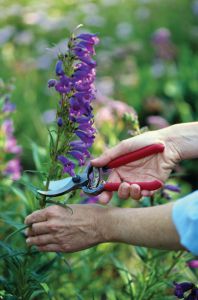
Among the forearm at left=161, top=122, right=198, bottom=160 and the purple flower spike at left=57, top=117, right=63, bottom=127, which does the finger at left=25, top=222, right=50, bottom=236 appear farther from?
the forearm at left=161, top=122, right=198, bottom=160

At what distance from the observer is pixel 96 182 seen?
2510 mm

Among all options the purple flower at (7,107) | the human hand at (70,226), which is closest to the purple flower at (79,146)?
the human hand at (70,226)

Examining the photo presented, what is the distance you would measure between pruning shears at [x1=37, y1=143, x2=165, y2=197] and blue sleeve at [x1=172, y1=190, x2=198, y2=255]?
384 millimetres

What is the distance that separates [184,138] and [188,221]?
70 centimetres

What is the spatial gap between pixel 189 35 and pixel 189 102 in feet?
9.01

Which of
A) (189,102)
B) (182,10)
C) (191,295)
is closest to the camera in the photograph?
(191,295)

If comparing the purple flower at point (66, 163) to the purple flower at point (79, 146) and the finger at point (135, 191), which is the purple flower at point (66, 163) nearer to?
the purple flower at point (79, 146)

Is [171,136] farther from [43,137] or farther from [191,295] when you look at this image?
[43,137]

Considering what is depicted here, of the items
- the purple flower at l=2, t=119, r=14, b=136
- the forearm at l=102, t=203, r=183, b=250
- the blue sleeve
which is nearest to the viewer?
the blue sleeve

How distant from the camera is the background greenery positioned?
127 inches

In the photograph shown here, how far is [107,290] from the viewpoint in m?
3.52

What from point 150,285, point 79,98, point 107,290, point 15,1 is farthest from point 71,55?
point 15,1

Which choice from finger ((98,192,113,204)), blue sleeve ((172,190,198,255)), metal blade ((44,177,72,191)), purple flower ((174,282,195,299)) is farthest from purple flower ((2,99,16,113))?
blue sleeve ((172,190,198,255))

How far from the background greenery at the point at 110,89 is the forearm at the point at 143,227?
41 cm
